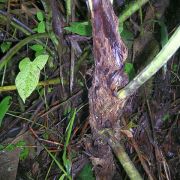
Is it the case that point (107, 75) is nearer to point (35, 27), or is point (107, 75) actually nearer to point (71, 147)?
point (71, 147)

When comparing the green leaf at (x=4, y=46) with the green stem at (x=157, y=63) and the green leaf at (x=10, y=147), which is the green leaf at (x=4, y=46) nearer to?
the green leaf at (x=10, y=147)

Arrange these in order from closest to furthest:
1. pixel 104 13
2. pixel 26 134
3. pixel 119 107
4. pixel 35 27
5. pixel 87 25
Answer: pixel 104 13 < pixel 119 107 < pixel 87 25 < pixel 26 134 < pixel 35 27

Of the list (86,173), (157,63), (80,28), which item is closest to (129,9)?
(80,28)

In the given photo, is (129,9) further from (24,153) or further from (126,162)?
(24,153)

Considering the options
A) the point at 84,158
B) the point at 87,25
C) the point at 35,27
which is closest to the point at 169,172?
the point at 84,158

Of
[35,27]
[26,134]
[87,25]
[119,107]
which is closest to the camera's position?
[119,107]

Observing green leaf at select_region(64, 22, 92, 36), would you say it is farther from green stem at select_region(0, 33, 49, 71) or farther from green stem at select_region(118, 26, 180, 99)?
green stem at select_region(118, 26, 180, 99)

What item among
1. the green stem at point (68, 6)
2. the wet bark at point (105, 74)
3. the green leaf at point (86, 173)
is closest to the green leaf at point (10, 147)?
the green leaf at point (86, 173)

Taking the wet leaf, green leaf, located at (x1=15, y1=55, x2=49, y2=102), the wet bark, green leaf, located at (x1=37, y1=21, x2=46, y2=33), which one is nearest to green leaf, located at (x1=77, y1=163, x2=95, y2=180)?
the wet leaf
